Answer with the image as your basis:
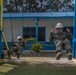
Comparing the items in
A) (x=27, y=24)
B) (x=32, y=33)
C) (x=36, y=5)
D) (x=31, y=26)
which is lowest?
(x=32, y=33)

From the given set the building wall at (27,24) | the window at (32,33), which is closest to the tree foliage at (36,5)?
the building wall at (27,24)

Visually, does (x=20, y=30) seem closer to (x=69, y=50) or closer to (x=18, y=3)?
(x=69, y=50)

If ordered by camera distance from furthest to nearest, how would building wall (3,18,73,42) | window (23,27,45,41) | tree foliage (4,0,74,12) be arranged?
tree foliage (4,0,74,12) → window (23,27,45,41) → building wall (3,18,73,42)

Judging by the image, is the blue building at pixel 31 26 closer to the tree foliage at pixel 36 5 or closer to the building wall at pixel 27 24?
the building wall at pixel 27 24

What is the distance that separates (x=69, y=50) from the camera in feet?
29.4

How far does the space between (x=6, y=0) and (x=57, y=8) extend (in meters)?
6.75

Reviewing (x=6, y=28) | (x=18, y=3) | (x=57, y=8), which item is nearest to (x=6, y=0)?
(x=18, y=3)

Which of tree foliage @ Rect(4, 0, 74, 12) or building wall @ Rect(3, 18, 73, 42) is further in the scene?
tree foliage @ Rect(4, 0, 74, 12)

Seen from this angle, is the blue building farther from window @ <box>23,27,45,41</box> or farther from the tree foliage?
the tree foliage

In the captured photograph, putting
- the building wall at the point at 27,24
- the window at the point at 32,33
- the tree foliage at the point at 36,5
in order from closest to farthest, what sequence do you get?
the building wall at the point at 27,24
the window at the point at 32,33
the tree foliage at the point at 36,5

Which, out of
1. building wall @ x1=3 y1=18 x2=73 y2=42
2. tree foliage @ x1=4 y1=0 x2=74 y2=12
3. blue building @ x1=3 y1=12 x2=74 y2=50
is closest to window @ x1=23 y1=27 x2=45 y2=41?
blue building @ x1=3 y1=12 x2=74 y2=50

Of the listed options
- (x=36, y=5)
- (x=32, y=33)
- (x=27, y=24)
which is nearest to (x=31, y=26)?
(x=27, y=24)

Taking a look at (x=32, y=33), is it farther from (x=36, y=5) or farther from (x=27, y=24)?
(x=36, y=5)

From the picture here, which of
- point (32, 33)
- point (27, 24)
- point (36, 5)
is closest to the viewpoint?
point (27, 24)
